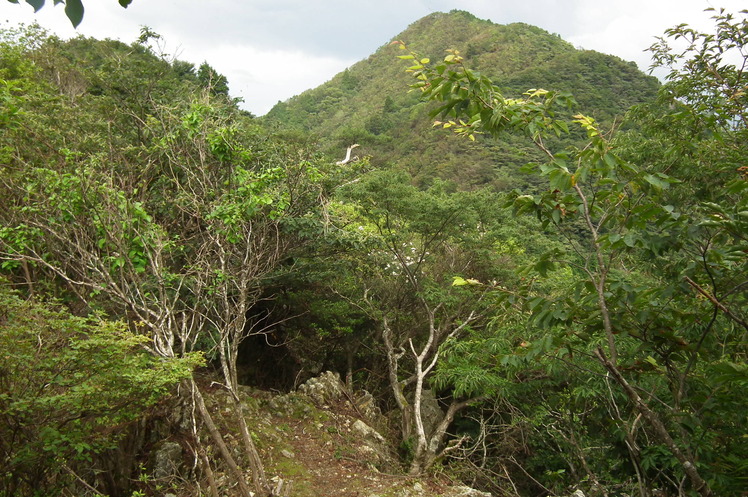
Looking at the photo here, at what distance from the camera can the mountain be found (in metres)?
27.6

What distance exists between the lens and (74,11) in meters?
1.17

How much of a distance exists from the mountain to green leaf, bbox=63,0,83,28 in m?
15.0

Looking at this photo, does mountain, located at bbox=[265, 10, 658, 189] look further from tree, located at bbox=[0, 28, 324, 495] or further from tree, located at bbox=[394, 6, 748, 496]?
tree, located at bbox=[394, 6, 748, 496]

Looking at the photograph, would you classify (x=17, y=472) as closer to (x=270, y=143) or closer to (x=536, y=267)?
(x=536, y=267)

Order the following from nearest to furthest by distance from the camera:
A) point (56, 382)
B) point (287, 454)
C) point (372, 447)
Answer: point (56, 382) < point (287, 454) < point (372, 447)

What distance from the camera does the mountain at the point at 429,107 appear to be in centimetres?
2756

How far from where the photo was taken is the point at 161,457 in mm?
5617

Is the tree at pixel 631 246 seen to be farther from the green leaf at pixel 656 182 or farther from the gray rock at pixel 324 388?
the gray rock at pixel 324 388

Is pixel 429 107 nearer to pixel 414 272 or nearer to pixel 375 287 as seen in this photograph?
pixel 375 287

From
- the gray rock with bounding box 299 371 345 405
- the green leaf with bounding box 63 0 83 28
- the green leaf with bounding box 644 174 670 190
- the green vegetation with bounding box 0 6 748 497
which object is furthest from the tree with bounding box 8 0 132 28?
the gray rock with bounding box 299 371 345 405

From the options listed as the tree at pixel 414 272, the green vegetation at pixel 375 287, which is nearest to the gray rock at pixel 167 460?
the green vegetation at pixel 375 287

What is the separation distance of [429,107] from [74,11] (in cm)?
3161

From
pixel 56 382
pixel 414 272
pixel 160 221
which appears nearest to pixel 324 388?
pixel 414 272

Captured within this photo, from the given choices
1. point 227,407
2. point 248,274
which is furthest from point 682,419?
point 227,407
